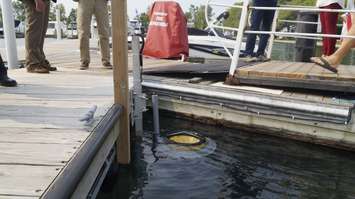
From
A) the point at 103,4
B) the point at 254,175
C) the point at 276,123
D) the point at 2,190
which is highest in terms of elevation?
the point at 103,4

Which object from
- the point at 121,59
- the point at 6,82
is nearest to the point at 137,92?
the point at 121,59

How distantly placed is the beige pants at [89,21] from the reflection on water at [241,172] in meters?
2.09

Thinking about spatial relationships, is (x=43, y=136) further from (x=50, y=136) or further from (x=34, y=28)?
(x=34, y=28)

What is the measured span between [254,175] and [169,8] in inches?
A: 183

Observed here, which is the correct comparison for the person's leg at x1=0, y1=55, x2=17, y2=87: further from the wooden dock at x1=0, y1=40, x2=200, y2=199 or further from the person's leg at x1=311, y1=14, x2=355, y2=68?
the person's leg at x1=311, y1=14, x2=355, y2=68

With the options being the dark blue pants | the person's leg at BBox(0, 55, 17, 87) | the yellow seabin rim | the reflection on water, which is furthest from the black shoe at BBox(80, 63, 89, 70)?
the dark blue pants

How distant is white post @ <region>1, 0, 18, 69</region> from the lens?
5852mm

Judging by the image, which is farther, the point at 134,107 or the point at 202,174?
the point at 134,107

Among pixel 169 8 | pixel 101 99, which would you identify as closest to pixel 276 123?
pixel 101 99

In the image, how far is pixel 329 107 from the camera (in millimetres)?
4035

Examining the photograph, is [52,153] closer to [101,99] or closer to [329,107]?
[101,99]

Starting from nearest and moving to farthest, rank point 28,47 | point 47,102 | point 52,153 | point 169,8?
point 52,153 < point 47,102 < point 28,47 < point 169,8

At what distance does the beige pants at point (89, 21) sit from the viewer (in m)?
5.77

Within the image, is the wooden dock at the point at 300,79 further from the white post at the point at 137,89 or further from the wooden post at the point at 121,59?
the wooden post at the point at 121,59
